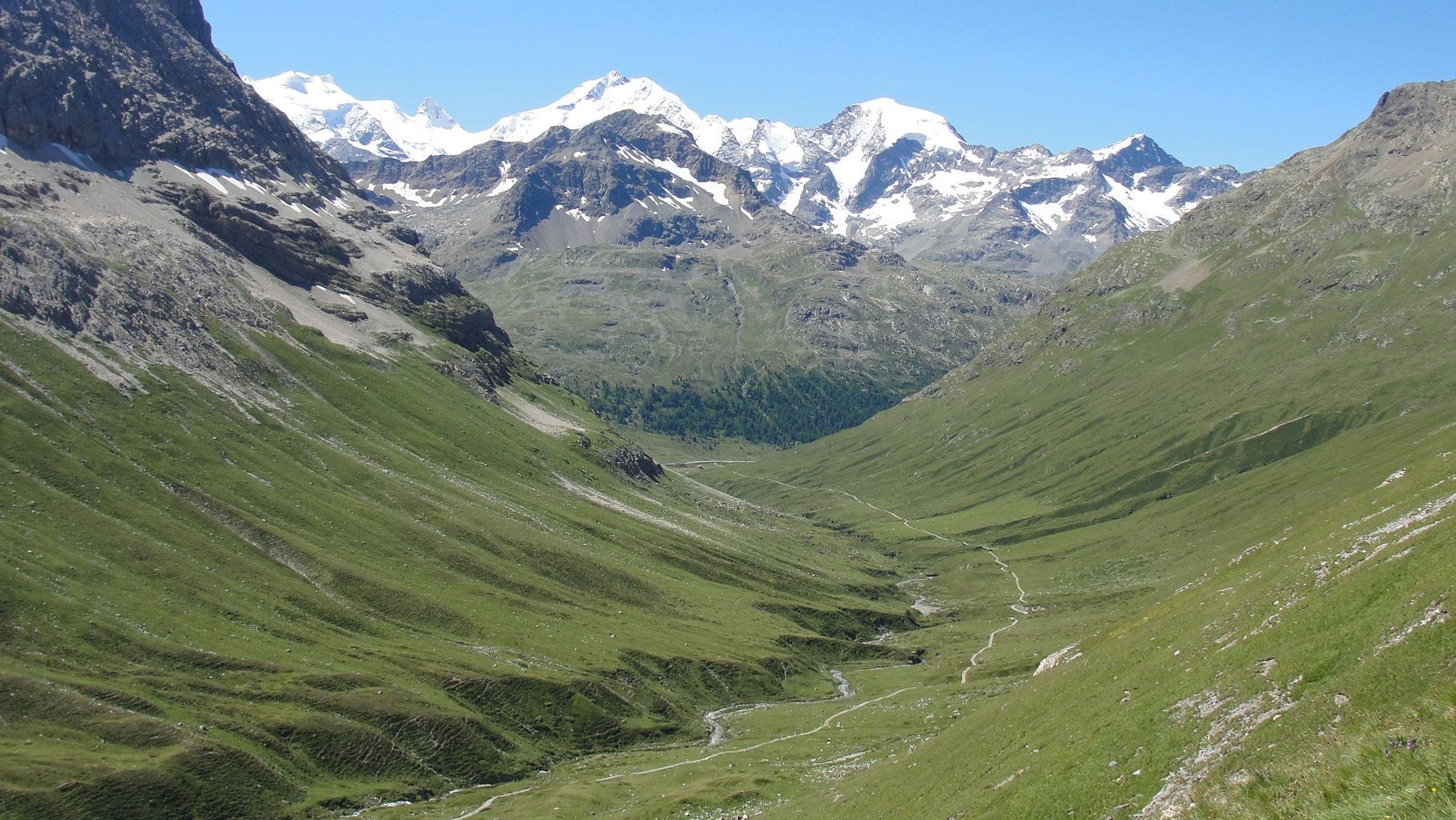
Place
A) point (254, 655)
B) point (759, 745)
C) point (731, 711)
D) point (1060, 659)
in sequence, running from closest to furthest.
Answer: point (1060, 659) < point (254, 655) < point (759, 745) < point (731, 711)

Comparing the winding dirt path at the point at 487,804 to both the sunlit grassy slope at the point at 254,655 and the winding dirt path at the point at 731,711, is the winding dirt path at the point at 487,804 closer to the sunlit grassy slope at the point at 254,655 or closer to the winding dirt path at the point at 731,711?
the sunlit grassy slope at the point at 254,655

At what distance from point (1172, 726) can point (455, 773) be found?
320ft

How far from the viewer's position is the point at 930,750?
82312mm

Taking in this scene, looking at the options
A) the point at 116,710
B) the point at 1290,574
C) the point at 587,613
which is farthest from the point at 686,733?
the point at 1290,574

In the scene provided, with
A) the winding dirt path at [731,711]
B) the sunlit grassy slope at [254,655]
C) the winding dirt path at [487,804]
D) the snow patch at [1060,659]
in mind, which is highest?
the snow patch at [1060,659]

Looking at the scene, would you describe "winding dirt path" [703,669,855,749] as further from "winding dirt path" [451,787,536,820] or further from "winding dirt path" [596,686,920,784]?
"winding dirt path" [451,787,536,820]

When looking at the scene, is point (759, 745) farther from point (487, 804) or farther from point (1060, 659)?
point (1060, 659)

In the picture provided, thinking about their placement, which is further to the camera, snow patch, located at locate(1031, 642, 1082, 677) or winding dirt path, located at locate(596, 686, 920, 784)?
winding dirt path, located at locate(596, 686, 920, 784)

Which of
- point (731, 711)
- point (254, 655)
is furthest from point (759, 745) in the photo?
point (254, 655)

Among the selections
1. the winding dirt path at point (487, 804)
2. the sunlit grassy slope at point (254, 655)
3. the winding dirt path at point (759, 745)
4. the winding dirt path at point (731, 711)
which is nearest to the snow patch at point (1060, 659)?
the winding dirt path at point (759, 745)

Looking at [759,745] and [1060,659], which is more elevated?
[1060,659]

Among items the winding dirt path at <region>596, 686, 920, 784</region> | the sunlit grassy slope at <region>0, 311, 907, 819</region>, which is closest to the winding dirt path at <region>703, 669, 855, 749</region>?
the sunlit grassy slope at <region>0, 311, 907, 819</region>

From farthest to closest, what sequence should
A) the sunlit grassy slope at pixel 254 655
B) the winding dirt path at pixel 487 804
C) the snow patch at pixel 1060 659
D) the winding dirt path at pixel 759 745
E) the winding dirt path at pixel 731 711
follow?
the winding dirt path at pixel 731 711 < the winding dirt path at pixel 759 745 < the winding dirt path at pixel 487 804 < the sunlit grassy slope at pixel 254 655 < the snow patch at pixel 1060 659

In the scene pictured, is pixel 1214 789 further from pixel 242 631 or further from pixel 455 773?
pixel 242 631
